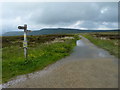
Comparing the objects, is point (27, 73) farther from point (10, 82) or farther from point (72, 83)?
point (72, 83)

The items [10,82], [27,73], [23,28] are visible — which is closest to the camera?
[10,82]

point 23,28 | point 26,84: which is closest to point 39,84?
point 26,84

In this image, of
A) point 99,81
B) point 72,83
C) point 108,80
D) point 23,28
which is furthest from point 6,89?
point 23,28

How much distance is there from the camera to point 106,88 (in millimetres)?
4578

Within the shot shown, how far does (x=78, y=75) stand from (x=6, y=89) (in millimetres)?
3264

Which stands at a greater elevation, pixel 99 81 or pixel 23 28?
pixel 23 28

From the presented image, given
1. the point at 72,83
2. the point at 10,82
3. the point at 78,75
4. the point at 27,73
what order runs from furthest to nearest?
the point at 27,73 → the point at 78,75 → the point at 10,82 → the point at 72,83

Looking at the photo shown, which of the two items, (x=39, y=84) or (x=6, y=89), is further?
(x=39, y=84)

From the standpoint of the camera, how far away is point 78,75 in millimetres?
6027

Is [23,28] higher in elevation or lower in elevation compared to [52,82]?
higher

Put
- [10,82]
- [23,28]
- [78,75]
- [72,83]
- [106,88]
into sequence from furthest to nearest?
[23,28]
[78,75]
[10,82]
[72,83]
[106,88]

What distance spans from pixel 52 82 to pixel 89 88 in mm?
1573

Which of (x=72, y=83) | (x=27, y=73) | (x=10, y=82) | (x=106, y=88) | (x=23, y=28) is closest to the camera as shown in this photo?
(x=106, y=88)

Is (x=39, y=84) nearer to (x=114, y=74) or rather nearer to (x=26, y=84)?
(x=26, y=84)
